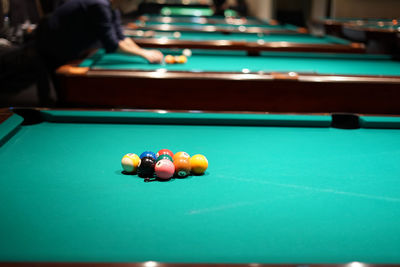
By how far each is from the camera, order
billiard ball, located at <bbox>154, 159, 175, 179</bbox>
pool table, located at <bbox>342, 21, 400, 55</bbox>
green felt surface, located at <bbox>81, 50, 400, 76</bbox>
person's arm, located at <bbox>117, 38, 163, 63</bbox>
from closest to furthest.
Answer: billiard ball, located at <bbox>154, 159, 175, 179</bbox> → green felt surface, located at <bbox>81, 50, 400, 76</bbox> → person's arm, located at <bbox>117, 38, 163, 63</bbox> → pool table, located at <bbox>342, 21, 400, 55</bbox>

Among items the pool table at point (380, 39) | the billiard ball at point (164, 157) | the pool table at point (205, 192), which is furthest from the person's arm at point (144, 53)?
the pool table at point (380, 39)

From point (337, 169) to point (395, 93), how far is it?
4.91 ft

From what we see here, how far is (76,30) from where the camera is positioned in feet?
12.1

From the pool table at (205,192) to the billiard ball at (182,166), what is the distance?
2 cm

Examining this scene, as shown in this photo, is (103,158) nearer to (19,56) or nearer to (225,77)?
(225,77)

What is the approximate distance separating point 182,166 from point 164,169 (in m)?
0.06

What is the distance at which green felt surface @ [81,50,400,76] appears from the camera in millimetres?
3037

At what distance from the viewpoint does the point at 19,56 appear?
234 inches

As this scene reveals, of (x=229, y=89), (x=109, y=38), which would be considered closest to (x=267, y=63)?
(x=229, y=89)

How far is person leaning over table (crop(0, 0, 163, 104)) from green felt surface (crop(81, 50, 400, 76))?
0.12m

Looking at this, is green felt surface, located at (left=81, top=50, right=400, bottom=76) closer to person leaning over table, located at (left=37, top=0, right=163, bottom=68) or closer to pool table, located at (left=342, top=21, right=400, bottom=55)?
person leaning over table, located at (left=37, top=0, right=163, bottom=68)

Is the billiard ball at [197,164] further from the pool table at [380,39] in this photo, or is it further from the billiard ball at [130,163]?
the pool table at [380,39]

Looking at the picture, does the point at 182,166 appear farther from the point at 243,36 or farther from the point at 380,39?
the point at 243,36

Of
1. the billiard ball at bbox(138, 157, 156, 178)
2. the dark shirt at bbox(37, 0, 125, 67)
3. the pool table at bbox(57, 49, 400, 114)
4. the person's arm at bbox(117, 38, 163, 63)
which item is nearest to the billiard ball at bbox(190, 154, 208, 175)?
the billiard ball at bbox(138, 157, 156, 178)
